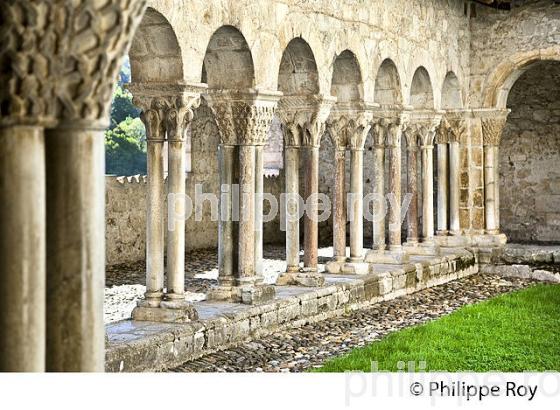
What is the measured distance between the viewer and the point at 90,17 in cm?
410

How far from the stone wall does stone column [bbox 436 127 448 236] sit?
293cm

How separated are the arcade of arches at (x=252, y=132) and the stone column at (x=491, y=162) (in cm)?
3

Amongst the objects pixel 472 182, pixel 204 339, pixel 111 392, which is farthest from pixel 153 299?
pixel 472 182

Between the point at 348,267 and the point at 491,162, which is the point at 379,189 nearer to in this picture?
the point at 348,267

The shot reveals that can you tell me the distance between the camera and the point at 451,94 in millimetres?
16906

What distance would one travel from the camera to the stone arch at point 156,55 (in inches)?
363

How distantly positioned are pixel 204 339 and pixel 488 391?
3.34 meters

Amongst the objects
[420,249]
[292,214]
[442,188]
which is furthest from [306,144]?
[442,188]

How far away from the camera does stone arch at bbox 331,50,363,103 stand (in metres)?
13.2

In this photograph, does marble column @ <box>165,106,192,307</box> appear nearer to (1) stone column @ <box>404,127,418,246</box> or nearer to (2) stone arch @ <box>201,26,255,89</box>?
(2) stone arch @ <box>201,26,255,89</box>

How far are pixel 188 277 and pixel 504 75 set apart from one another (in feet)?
20.0

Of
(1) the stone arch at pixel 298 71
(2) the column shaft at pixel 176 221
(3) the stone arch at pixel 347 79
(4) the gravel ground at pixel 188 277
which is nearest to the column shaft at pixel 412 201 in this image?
(4) the gravel ground at pixel 188 277

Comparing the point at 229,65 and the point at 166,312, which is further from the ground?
the point at 229,65

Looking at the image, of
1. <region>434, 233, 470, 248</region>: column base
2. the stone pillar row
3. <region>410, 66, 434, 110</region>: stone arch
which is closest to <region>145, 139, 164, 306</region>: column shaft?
the stone pillar row
